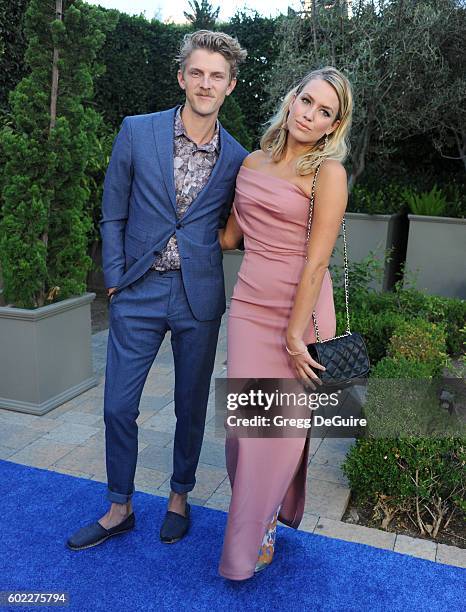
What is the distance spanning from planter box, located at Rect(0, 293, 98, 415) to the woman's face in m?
2.47

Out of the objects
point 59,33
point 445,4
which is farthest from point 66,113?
point 445,4

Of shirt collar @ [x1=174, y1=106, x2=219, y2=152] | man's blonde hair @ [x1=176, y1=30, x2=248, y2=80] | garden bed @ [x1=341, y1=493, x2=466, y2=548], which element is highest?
man's blonde hair @ [x1=176, y1=30, x2=248, y2=80]

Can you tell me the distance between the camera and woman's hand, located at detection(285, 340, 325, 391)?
7.66 feet

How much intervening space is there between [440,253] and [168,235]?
6186 mm

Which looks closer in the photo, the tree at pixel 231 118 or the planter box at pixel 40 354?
the planter box at pixel 40 354

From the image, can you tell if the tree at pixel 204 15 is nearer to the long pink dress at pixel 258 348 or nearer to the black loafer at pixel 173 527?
the long pink dress at pixel 258 348

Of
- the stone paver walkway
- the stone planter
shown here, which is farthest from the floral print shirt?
the stone planter

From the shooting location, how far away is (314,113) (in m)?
2.27

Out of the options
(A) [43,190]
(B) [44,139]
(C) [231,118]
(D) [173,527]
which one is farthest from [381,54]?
(D) [173,527]

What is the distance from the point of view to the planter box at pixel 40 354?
410 centimetres

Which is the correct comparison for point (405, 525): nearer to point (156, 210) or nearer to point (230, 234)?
point (230, 234)

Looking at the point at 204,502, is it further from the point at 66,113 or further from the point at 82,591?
the point at 66,113

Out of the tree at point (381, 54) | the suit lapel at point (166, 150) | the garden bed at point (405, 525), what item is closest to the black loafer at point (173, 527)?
the garden bed at point (405, 525)

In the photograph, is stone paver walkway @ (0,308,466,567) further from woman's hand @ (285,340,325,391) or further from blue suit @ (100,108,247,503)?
woman's hand @ (285,340,325,391)
